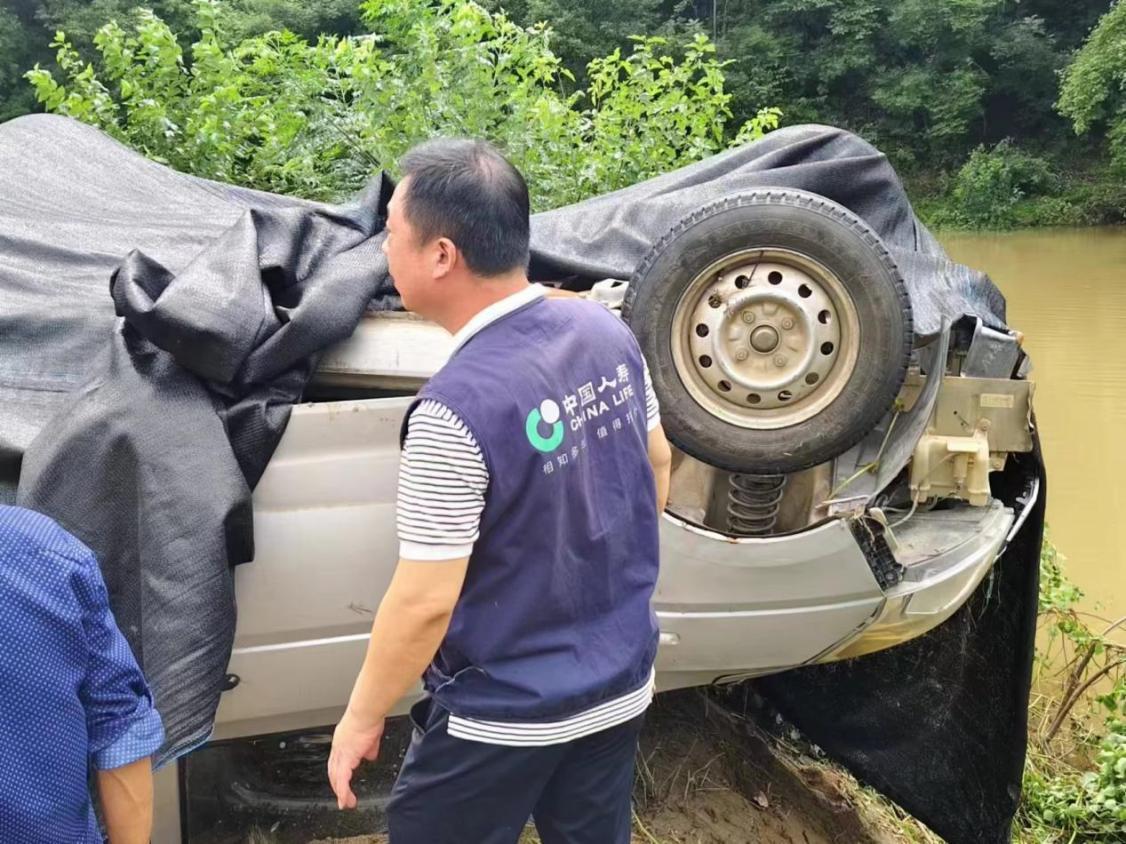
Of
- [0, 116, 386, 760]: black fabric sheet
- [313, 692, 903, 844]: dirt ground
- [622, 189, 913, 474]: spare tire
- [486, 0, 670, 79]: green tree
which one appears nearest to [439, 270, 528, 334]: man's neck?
[0, 116, 386, 760]: black fabric sheet

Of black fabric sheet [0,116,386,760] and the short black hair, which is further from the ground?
the short black hair

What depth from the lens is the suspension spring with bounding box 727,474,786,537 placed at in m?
2.73

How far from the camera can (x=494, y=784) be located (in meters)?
1.79

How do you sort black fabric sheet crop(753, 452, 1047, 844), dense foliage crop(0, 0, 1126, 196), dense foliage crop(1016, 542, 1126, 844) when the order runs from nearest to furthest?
black fabric sheet crop(753, 452, 1047, 844) < dense foliage crop(1016, 542, 1126, 844) < dense foliage crop(0, 0, 1126, 196)

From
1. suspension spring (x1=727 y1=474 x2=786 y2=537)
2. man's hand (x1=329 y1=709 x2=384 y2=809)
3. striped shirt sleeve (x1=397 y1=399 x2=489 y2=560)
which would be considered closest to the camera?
striped shirt sleeve (x1=397 y1=399 x2=489 y2=560)

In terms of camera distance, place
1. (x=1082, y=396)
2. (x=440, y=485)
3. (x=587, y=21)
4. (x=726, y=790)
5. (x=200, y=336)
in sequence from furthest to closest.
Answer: (x=587, y=21) → (x=1082, y=396) → (x=726, y=790) → (x=200, y=336) → (x=440, y=485)

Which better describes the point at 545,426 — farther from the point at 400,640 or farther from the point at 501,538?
the point at 400,640

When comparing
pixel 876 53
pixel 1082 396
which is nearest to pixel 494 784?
pixel 1082 396

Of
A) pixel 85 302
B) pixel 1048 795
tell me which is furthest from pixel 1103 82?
pixel 85 302

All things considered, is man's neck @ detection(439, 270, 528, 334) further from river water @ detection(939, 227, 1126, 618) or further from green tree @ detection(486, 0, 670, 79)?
green tree @ detection(486, 0, 670, 79)

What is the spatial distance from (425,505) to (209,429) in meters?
0.86

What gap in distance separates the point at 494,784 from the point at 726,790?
1.73m

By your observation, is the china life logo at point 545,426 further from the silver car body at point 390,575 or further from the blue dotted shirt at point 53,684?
the silver car body at point 390,575

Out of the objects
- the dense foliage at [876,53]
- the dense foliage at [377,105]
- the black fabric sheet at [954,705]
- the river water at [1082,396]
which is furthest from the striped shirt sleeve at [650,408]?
the dense foliage at [876,53]
